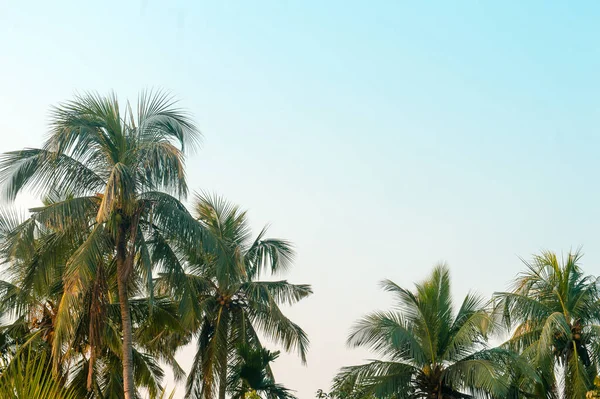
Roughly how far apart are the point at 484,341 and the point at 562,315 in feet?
7.60

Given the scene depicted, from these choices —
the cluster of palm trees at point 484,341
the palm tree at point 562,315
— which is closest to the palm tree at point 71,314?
the cluster of palm trees at point 484,341

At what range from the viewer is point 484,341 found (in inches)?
957

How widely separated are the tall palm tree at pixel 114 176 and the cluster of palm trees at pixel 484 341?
676 centimetres

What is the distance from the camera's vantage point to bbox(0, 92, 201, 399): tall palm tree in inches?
747

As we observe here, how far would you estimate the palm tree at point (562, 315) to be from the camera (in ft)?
81.4

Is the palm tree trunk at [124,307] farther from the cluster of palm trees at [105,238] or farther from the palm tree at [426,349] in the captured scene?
the palm tree at [426,349]

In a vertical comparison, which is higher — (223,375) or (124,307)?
(223,375)

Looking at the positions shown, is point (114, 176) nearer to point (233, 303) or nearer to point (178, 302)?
point (178, 302)

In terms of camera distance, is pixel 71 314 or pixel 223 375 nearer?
pixel 71 314

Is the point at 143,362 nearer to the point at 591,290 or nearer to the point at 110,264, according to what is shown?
the point at 110,264

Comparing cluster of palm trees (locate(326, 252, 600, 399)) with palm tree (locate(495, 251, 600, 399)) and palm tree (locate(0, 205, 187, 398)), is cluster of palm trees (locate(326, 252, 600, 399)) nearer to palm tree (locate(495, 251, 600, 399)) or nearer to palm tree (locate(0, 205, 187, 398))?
palm tree (locate(495, 251, 600, 399))

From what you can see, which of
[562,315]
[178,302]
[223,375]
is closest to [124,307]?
[178,302]

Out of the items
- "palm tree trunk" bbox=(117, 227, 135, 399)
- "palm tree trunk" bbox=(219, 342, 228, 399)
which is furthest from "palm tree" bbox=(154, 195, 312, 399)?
"palm tree trunk" bbox=(117, 227, 135, 399)

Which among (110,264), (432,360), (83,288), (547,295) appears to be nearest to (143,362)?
(110,264)
